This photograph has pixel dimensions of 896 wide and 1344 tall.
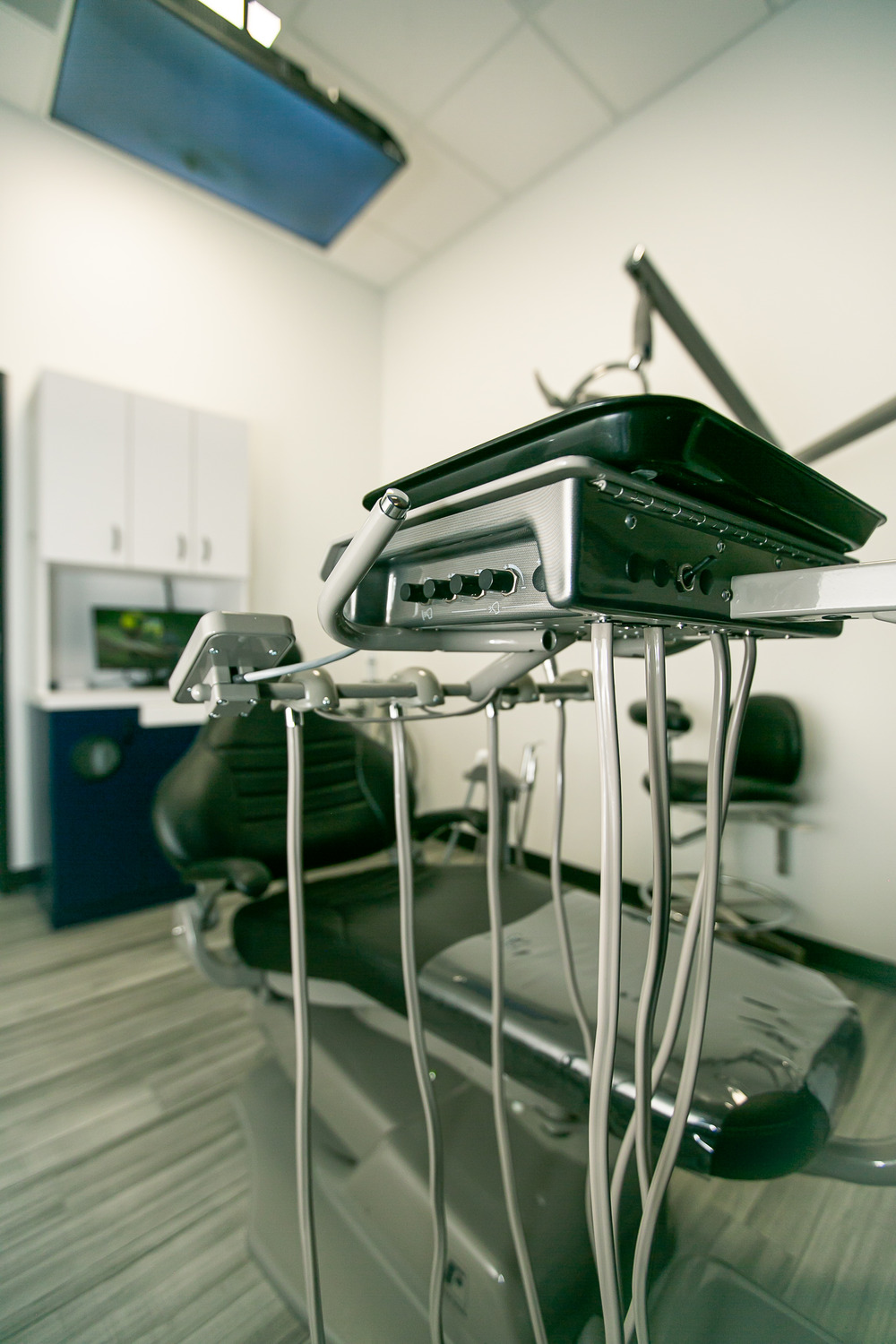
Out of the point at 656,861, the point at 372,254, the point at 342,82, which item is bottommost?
the point at 656,861

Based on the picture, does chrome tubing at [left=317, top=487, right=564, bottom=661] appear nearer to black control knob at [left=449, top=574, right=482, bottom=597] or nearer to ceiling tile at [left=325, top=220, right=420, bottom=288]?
black control knob at [left=449, top=574, right=482, bottom=597]

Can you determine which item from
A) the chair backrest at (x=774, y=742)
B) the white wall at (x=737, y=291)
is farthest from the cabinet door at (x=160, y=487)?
the chair backrest at (x=774, y=742)

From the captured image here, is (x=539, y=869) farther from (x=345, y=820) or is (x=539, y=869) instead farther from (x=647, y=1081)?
(x=647, y=1081)

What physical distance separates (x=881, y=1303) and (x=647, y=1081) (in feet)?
1.39

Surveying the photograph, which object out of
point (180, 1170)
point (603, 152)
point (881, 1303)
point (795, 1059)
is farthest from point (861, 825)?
point (603, 152)

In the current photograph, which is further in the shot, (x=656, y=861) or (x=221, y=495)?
(x=221, y=495)

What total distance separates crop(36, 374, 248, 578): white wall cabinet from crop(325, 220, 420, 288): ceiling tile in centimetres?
84

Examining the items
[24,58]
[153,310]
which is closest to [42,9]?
[24,58]

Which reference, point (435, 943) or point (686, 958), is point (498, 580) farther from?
point (435, 943)

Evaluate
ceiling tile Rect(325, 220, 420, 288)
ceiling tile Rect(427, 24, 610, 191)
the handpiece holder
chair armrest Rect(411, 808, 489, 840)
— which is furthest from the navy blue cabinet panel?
ceiling tile Rect(427, 24, 610, 191)

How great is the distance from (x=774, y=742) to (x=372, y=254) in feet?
Result: 7.33

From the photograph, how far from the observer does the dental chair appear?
26.8 inches

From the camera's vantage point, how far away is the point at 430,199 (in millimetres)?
2480

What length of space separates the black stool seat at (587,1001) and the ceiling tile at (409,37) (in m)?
2.31
